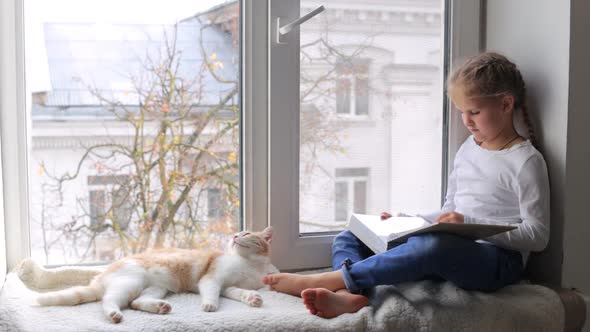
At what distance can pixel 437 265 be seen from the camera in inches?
47.9

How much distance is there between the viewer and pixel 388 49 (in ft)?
5.14

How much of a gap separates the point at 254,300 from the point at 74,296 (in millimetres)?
353

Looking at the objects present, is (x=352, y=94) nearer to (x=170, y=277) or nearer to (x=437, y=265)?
(x=437, y=265)

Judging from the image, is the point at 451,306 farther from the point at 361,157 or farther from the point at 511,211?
the point at 361,157

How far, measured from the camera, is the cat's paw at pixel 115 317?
113 cm

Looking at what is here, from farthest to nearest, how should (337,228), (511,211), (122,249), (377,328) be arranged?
(337,228), (122,249), (511,211), (377,328)

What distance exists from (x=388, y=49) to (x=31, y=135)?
870 millimetres

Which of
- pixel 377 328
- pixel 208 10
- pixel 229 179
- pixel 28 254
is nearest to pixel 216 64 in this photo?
pixel 208 10

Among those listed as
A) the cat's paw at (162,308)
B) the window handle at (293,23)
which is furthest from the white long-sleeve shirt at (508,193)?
the cat's paw at (162,308)

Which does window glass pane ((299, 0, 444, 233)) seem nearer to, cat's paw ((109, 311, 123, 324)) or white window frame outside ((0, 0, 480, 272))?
white window frame outside ((0, 0, 480, 272))

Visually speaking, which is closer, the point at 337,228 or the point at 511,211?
the point at 511,211

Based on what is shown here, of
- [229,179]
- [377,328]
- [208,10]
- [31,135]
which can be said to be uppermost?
[208,10]

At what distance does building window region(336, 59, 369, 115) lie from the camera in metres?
1.54

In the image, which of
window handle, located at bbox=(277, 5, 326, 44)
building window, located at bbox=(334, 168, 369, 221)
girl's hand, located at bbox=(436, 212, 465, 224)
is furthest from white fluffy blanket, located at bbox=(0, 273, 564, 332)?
window handle, located at bbox=(277, 5, 326, 44)
